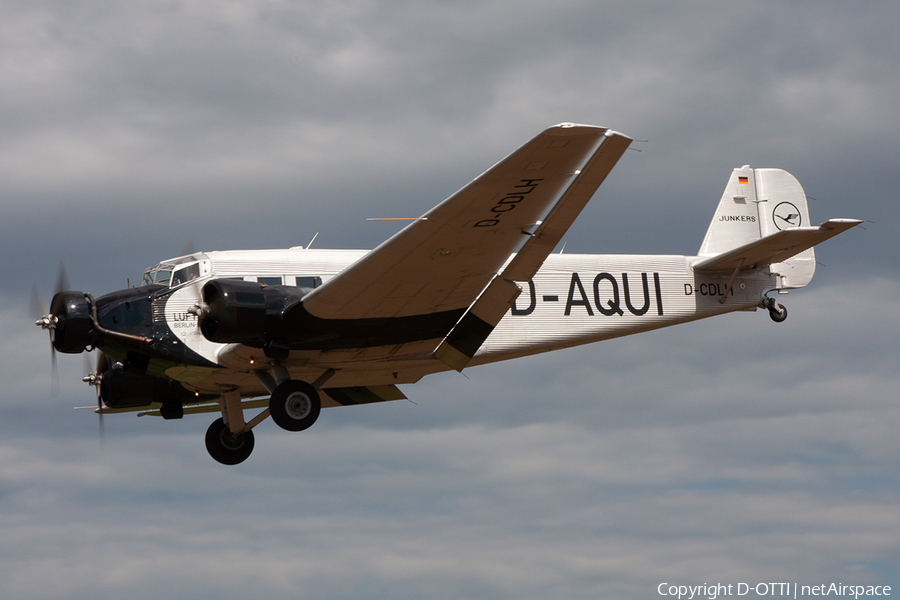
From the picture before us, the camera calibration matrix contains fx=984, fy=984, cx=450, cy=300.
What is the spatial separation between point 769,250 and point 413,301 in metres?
7.90

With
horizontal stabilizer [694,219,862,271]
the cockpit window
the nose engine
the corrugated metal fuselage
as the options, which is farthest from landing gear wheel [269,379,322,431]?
horizontal stabilizer [694,219,862,271]

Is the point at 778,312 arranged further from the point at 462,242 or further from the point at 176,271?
the point at 176,271

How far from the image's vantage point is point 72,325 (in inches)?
617

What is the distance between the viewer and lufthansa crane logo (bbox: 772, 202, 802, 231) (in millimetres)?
21969

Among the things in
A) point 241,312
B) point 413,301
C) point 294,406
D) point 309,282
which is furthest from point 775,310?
point 241,312

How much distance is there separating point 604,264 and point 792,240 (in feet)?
12.0

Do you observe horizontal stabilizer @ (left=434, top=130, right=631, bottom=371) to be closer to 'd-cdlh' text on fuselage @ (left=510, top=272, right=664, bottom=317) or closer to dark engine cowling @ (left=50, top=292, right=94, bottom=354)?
'd-cdlh' text on fuselage @ (left=510, top=272, right=664, bottom=317)

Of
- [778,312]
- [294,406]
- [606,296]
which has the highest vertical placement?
[606,296]

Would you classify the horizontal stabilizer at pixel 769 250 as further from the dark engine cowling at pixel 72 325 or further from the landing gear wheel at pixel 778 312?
the dark engine cowling at pixel 72 325

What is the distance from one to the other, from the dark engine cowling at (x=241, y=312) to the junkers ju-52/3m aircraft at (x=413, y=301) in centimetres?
2

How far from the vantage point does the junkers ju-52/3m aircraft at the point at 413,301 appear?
1411 centimetres

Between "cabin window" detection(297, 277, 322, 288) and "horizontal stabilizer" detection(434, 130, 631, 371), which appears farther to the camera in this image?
"cabin window" detection(297, 277, 322, 288)

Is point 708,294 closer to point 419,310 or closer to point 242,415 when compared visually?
point 419,310

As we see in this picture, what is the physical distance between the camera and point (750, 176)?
72.8ft
